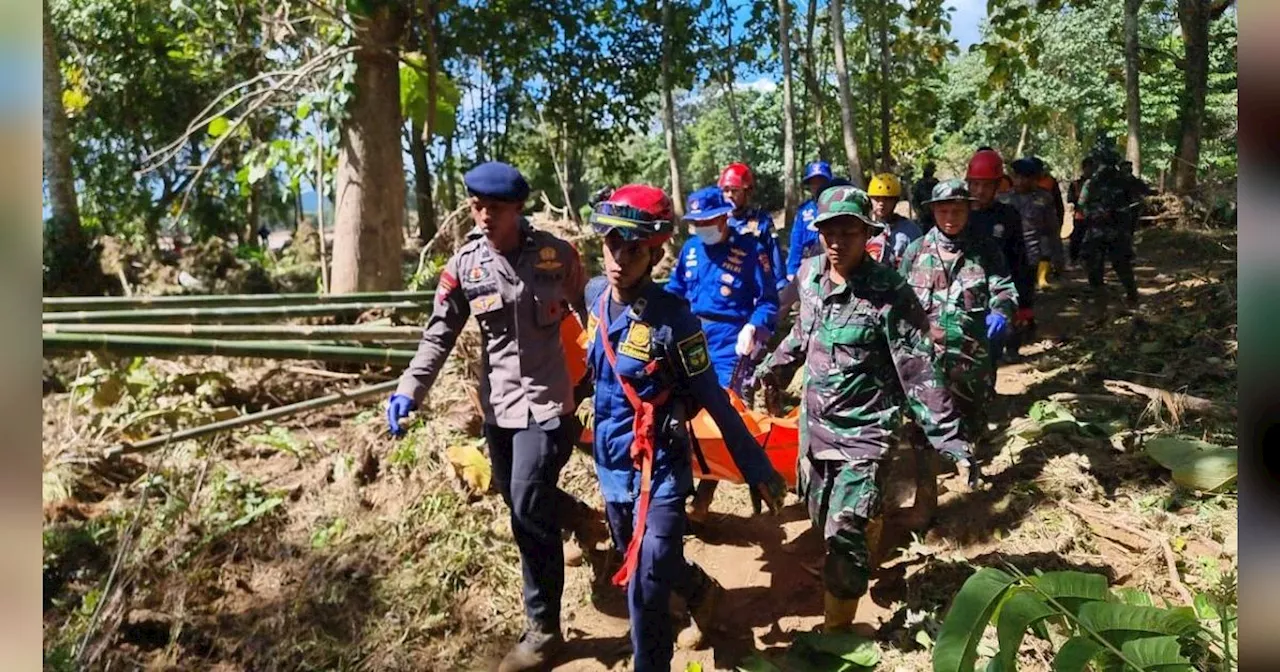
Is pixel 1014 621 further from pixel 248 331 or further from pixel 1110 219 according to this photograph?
pixel 1110 219

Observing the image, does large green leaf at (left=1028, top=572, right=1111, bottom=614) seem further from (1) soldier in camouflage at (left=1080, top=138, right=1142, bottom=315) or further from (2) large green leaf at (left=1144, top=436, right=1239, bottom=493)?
(1) soldier in camouflage at (left=1080, top=138, right=1142, bottom=315)

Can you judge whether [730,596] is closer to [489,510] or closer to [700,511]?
[700,511]

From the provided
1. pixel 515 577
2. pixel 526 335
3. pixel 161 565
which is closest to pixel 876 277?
pixel 526 335

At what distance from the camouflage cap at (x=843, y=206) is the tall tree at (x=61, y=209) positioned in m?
8.98

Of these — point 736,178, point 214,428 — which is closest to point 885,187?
point 736,178

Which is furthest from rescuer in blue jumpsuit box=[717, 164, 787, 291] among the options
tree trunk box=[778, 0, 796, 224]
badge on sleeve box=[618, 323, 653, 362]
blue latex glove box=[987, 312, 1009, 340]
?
tree trunk box=[778, 0, 796, 224]

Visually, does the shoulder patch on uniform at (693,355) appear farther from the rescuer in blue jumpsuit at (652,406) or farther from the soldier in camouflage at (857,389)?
the soldier in camouflage at (857,389)

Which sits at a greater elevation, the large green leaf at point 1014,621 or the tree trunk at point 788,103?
the tree trunk at point 788,103

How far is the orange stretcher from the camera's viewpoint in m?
4.03

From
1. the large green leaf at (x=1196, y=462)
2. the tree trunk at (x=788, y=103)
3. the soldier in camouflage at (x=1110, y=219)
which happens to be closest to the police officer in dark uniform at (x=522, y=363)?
the large green leaf at (x=1196, y=462)

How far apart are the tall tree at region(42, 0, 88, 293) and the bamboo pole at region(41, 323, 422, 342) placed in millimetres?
4932

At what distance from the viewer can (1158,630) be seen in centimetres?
179

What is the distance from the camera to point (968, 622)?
1.88 metres

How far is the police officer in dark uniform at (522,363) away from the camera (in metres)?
3.44
